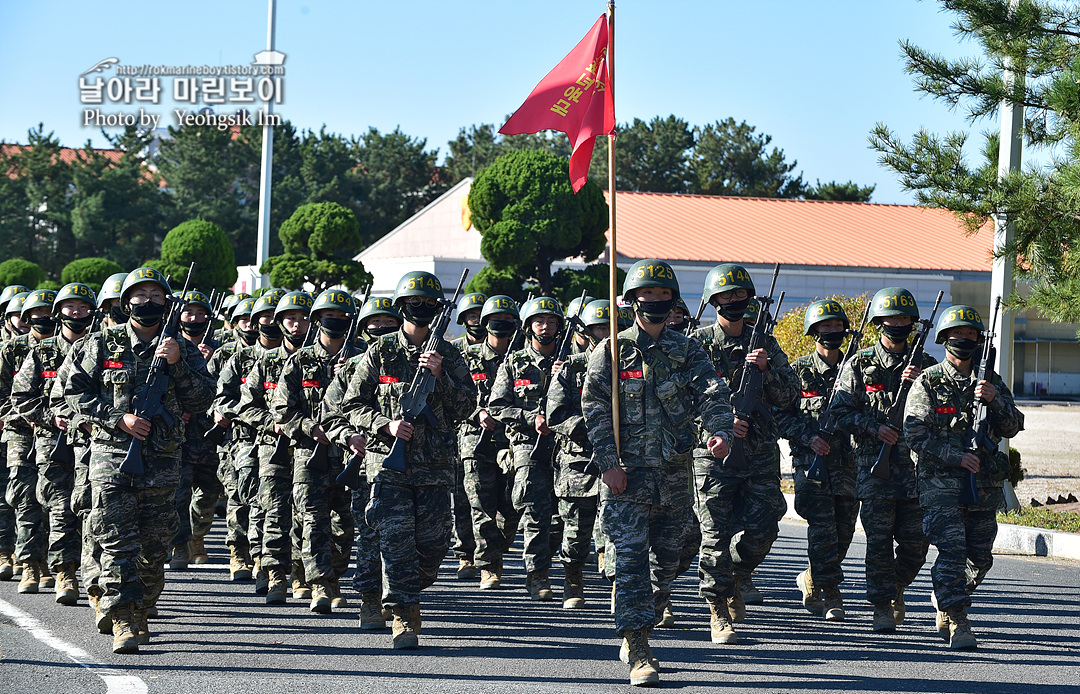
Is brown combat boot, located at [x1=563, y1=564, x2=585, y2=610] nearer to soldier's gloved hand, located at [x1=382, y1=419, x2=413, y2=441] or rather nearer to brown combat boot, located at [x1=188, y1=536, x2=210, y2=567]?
soldier's gloved hand, located at [x1=382, y1=419, x2=413, y2=441]

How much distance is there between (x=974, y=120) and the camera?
43.2ft

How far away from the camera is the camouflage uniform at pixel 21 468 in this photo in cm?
958

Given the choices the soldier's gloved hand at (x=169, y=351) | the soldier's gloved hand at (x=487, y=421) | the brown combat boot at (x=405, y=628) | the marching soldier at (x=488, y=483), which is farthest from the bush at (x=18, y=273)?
the brown combat boot at (x=405, y=628)

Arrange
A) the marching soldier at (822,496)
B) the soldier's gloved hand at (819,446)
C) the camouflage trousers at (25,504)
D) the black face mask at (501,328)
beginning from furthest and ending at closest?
the black face mask at (501,328) < the camouflage trousers at (25,504) < the marching soldier at (822,496) < the soldier's gloved hand at (819,446)

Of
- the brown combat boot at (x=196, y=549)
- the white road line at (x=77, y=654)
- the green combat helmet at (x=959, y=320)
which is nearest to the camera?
the white road line at (x=77, y=654)

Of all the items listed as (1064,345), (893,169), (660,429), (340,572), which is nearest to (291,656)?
(340,572)

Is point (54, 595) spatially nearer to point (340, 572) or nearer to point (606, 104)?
point (340, 572)

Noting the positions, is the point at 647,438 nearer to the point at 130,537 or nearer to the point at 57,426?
the point at 130,537

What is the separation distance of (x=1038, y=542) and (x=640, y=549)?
7136 mm

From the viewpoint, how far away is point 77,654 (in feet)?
23.9

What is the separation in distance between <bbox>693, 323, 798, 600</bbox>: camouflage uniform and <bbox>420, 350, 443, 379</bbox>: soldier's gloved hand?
6.18ft

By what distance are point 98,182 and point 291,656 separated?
163ft

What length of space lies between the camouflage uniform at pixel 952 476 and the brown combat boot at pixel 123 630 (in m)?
5.11

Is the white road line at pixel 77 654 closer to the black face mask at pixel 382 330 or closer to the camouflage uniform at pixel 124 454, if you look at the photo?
the camouflage uniform at pixel 124 454
